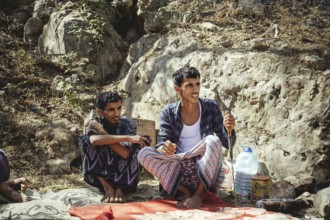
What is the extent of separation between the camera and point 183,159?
3.44 meters

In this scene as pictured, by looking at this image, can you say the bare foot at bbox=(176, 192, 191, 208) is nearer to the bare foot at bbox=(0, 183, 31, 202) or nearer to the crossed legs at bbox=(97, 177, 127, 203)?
the crossed legs at bbox=(97, 177, 127, 203)

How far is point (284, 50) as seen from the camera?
485 cm

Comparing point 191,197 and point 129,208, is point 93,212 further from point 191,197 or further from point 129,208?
point 191,197

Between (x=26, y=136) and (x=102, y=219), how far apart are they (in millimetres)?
2816

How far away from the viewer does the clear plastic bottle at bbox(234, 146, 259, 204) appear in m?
3.77

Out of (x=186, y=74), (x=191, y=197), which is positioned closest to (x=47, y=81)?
(x=186, y=74)

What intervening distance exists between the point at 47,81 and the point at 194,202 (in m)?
4.23

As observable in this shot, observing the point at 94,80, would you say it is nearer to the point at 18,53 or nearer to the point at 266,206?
the point at 18,53

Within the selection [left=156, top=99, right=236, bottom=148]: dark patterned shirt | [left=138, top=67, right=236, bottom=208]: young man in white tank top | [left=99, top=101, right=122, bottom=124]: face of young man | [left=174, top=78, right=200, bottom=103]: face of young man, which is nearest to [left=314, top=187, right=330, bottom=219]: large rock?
[left=138, top=67, right=236, bottom=208]: young man in white tank top

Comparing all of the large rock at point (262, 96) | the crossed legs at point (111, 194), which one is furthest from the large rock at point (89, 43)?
the crossed legs at point (111, 194)

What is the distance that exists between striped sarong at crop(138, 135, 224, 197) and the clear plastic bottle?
15.4 inches

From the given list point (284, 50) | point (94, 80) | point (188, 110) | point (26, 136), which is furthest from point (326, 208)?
point (94, 80)

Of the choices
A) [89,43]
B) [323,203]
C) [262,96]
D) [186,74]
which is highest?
[89,43]

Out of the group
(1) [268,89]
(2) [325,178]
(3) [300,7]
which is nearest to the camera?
(2) [325,178]
